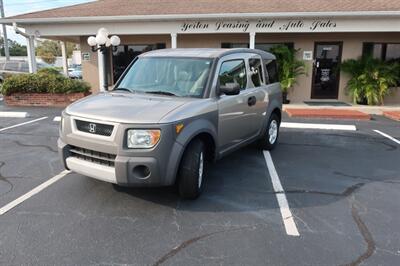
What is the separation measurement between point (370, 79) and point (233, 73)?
973 centimetres

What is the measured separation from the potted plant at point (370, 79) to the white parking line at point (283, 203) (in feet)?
28.6

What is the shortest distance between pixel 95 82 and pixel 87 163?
1224cm

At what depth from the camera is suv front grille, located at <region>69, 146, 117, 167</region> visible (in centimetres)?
362

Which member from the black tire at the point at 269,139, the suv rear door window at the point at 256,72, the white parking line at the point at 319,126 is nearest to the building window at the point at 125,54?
the white parking line at the point at 319,126

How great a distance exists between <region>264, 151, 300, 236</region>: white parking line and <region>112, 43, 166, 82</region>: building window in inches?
418

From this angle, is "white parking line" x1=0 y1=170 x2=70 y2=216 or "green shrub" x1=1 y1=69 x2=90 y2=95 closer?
"white parking line" x1=0 y1=170 x2=70 y2=216

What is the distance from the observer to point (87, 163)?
3770 millimetres

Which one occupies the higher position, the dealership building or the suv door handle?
the dealership building

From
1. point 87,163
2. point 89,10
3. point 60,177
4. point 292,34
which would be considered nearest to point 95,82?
point 89,10

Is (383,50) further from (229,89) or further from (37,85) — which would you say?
(37,85)

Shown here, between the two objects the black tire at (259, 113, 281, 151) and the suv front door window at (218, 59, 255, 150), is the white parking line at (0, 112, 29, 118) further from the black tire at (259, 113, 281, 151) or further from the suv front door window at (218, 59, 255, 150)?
Answer: the suv front door window at (218, 59, 255, 150)

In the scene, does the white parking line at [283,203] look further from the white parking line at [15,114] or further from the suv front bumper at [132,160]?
the white parking line at [15,114]

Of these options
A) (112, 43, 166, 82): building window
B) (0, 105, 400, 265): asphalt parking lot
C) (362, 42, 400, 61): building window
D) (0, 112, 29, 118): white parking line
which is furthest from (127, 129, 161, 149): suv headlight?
(362, 42, 400, 61): building window

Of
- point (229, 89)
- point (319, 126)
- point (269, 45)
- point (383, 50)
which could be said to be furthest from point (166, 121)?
point (383, 50)
